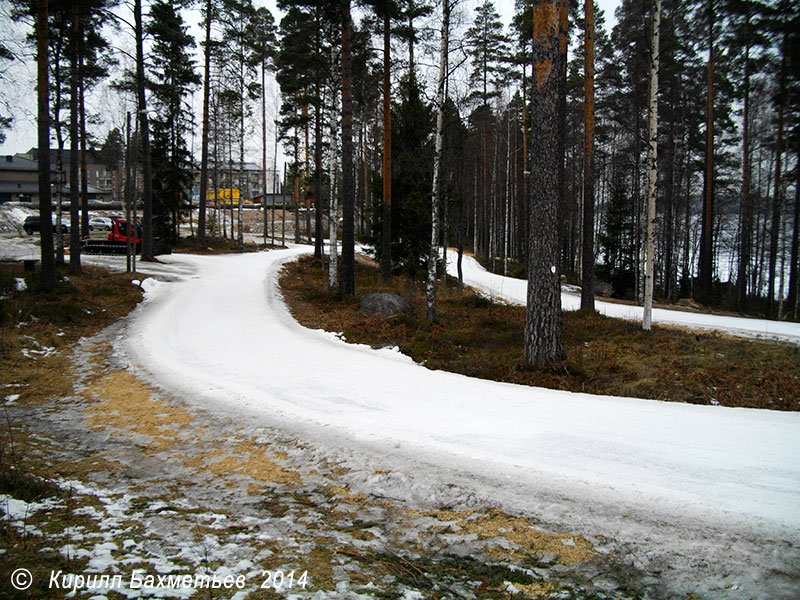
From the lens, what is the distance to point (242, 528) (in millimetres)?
3523

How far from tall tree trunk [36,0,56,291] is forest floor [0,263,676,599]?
29.9 ft

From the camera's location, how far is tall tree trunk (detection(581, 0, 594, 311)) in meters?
13.2

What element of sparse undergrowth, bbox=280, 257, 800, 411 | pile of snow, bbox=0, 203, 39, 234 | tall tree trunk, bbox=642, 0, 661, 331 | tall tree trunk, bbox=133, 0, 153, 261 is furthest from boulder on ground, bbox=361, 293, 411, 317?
pile of snow, bbox=0, 203, 39, 234

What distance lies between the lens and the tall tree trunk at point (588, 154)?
1319 centimetres

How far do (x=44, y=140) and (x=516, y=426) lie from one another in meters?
15.0

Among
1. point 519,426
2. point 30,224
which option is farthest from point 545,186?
point 30,224

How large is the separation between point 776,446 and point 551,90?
609 centimetres

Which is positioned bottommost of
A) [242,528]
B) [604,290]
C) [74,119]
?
[242,528]

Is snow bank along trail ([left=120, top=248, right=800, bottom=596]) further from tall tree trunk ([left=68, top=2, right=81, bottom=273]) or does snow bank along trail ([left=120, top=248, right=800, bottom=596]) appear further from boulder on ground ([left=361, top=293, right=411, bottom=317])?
tall tree trunk ([left=68, top=2, right=81, bottom=273])

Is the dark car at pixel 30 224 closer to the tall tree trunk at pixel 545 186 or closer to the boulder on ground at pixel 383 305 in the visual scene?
the boulder on ground at pixel 383 305

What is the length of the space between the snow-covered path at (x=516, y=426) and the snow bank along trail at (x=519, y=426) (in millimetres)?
16

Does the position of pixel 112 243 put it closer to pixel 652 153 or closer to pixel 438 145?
pixel 438 145

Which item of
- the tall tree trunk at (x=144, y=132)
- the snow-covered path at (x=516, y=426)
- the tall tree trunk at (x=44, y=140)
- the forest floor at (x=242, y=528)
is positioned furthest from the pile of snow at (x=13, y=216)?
the forest floor at (x=242, y=528)

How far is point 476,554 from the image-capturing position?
327 centimetres
